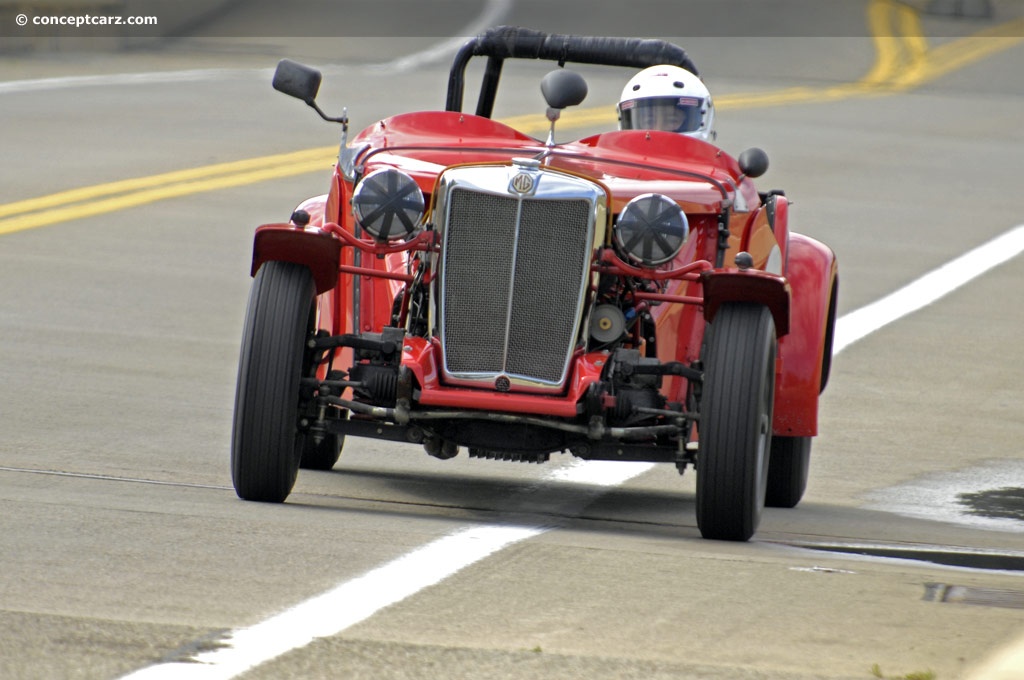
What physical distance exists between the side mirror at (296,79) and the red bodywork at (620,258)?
0.30 m

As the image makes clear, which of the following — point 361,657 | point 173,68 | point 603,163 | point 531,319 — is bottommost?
point 361,657

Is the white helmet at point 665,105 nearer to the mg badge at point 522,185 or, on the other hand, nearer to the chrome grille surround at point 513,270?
the chrome grille surround at point 513,270

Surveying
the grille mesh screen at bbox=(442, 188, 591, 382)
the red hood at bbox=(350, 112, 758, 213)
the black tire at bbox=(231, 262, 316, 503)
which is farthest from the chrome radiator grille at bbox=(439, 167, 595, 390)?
the black tire at bbox=(231, 262, 316, 503)

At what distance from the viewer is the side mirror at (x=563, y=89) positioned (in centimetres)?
807

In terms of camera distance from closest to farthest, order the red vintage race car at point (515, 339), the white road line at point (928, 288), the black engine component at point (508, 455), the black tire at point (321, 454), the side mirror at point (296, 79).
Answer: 1. the red vintage race car at point (515, 339)
2. the black engine component at point (508, 455)
3. the side mirror at point (296, 79)
4. the black tire at point (321, 454)
5. the white road line at point (928, 288)

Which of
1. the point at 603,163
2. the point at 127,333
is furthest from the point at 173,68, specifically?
the point at 603,163

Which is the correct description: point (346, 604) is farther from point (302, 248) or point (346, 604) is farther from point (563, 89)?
point (563, 89)

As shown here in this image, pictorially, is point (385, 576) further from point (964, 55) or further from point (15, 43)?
point (964, 55)

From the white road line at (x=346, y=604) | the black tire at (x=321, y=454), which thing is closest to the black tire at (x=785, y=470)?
the white road line at (x=346, y=604)

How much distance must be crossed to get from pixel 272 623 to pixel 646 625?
101cm

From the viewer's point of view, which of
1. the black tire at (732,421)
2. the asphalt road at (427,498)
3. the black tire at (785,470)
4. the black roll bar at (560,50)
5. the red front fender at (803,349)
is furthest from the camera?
the black roll bar at (560,50)

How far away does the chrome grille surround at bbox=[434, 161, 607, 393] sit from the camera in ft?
23.8

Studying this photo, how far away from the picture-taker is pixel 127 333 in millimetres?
12562

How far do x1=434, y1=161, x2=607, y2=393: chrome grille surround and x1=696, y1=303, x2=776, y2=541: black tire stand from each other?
1.78 feet
